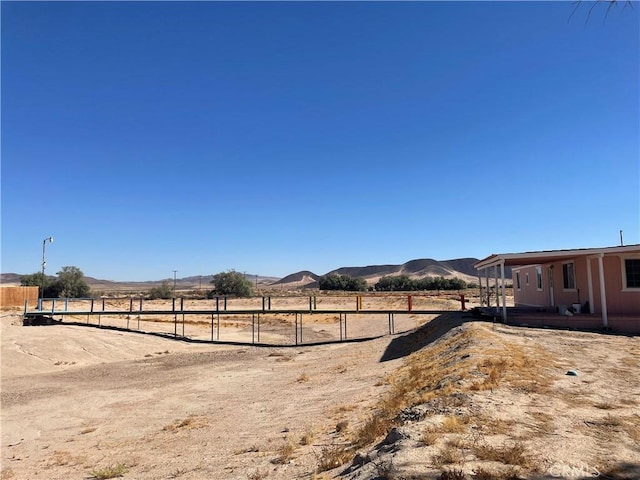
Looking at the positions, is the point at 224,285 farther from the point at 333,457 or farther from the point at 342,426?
the point at 333,457

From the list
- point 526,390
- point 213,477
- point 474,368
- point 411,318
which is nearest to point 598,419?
point 526,390

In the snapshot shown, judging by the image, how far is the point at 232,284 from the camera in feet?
285

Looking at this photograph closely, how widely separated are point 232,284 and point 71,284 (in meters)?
27.1

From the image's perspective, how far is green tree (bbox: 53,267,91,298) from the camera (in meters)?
75.6

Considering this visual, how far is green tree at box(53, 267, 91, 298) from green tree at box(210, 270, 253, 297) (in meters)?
22.6

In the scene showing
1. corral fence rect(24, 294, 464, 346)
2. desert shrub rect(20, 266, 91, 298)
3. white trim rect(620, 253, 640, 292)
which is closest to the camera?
white trim rect(620, 253, 640, 292)

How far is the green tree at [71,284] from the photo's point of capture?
2975 inches

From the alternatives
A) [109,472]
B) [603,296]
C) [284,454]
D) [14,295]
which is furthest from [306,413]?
[14,295]

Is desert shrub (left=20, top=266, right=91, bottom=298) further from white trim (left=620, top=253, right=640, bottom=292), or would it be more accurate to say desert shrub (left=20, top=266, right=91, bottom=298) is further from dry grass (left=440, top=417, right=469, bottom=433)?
dry grass (left=440, top=417, right=469, bottom=433)

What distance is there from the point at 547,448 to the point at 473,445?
92 centimetres

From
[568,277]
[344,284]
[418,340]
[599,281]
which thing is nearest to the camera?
[599,281]

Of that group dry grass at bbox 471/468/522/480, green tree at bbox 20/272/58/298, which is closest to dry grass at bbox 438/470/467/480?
dry grass at bbox 471/468/522/480

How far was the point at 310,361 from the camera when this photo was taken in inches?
941

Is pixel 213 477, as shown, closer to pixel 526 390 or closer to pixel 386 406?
pixel 386 406
